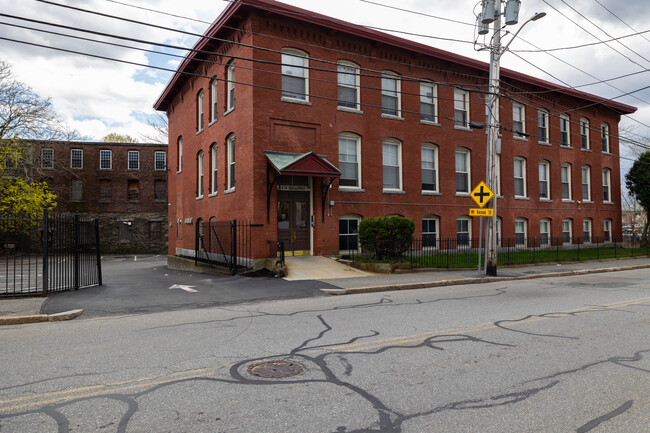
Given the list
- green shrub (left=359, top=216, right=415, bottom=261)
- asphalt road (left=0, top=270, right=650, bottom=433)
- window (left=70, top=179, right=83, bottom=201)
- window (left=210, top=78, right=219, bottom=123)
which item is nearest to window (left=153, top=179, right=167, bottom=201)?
window (left=70, top=179, right=83, bottom=201)

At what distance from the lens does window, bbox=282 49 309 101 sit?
17875mm

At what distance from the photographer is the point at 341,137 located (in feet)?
63.1

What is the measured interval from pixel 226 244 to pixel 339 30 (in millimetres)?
10262

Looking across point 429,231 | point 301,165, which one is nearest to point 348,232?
point 301,165

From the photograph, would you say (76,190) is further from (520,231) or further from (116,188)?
(520,231)

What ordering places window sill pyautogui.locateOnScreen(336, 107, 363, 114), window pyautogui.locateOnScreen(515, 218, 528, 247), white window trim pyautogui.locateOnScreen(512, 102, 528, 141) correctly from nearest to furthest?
window sill pyautogui.locateOnScreen(336, 107, 363, 114) → window pyautogui.locateOnScreen(515, 218, 528, 247) → white window trim pyautogui.locateOnScreen(512, 102, 528, 141)

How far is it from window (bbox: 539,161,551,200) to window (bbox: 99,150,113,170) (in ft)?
134

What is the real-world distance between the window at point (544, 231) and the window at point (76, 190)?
140 ft

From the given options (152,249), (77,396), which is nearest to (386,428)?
(77,396)

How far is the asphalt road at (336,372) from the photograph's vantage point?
147 inches

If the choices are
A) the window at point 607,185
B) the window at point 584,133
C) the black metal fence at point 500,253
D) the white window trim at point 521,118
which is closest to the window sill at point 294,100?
the black metal fence at point 500,253

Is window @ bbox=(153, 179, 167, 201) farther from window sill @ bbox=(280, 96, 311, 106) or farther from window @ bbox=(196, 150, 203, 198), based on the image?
window sill @ bbox=(280, 96, 311, 106)

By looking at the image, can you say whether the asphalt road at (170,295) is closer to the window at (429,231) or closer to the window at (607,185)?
the window at (429,231)

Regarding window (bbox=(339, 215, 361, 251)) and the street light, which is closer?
the street light
